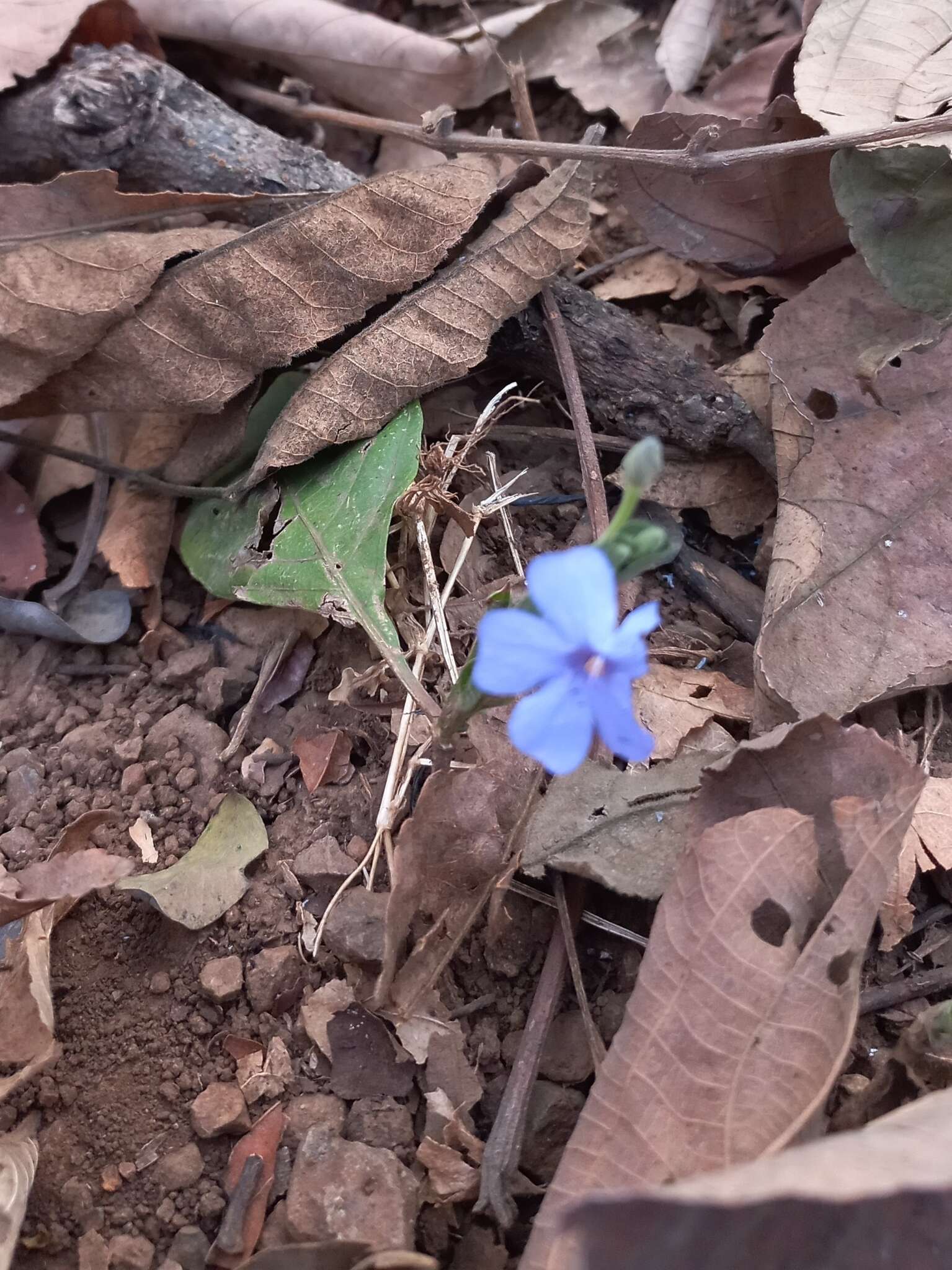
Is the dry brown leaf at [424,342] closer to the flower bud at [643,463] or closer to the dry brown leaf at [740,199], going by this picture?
the dry brown leaf at [740,199]

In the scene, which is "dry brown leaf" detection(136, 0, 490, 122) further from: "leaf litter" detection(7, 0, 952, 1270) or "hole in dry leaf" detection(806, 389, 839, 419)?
"hole in dry leaf" detection(806, 389, 839, 419)

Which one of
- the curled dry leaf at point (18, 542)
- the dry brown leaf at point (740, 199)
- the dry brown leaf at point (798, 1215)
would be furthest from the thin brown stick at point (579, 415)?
the curled dry leaf at point (18, 542)

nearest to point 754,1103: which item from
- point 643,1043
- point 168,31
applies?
point 643,1043

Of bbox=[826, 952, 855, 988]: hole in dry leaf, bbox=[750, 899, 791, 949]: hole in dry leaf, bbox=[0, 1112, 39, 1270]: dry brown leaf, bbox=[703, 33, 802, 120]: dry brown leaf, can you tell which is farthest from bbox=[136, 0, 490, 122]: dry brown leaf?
bbox=[0, 1112, 39, 1270]: dry brown leaf

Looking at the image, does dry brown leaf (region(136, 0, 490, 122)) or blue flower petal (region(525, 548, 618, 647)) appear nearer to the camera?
blue flower petal (region(525, 548, 618, 647))

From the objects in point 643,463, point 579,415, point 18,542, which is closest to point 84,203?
point 18,542

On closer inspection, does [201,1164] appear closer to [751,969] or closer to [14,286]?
[751,969]
